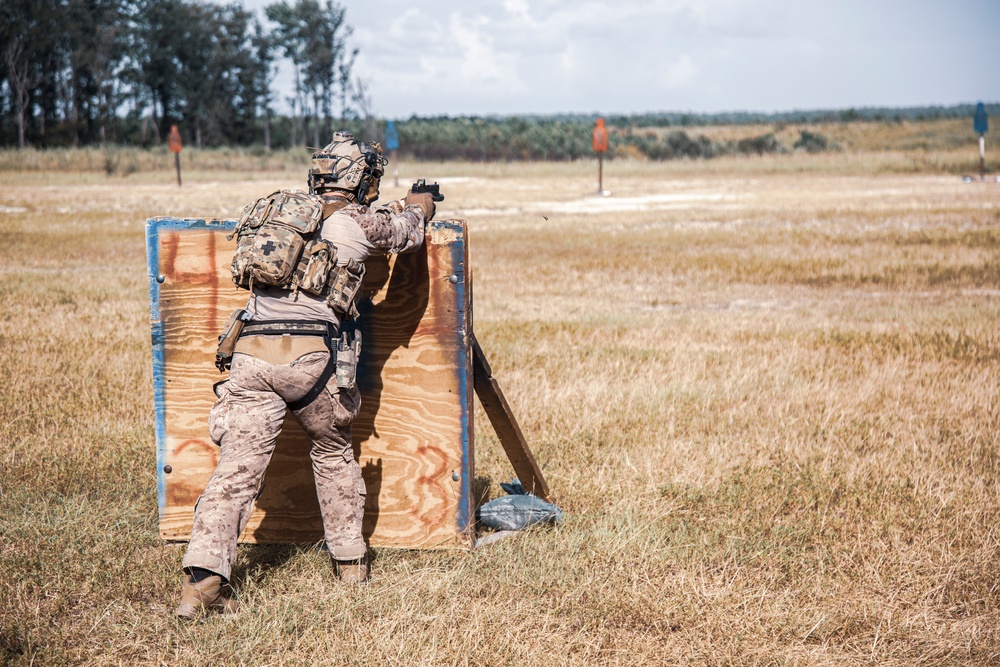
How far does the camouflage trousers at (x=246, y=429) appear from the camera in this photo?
3.73 metres

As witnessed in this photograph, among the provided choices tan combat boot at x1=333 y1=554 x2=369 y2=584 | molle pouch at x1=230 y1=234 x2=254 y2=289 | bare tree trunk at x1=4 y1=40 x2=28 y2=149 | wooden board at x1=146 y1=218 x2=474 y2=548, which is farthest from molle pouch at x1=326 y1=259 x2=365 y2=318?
bare tree trunk at x1=4 y1=40 x2=28 y2=149

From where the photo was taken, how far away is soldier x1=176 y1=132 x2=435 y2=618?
3744mm

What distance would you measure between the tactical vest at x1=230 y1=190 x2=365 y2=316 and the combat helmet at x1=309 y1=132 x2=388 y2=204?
17 cm

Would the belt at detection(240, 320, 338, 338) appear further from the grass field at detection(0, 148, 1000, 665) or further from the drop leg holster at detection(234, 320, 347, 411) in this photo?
the grass field at detection(0, 148, 1000, 665)

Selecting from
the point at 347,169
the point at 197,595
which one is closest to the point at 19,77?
the point at 347,169

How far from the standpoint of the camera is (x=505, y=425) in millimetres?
4898

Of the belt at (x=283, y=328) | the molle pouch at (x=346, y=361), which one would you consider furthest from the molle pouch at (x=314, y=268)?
the molle pouch at (x=346, y=361)

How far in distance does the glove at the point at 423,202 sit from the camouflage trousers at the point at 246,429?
81cm

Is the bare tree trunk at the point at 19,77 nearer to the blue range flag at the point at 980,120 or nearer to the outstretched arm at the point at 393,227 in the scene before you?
the blue range flag at the point at 980,120

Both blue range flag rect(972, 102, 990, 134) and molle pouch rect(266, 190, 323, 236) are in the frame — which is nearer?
molle pouch rect(266, 190, 323, 236)

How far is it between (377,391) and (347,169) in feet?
3.61

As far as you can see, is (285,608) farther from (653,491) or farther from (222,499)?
(653,491)

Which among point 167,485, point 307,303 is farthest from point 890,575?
point 167,485

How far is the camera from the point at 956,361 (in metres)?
8.86
